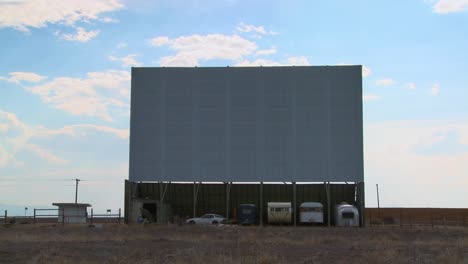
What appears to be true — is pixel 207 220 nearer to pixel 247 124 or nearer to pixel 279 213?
pixel 279 213

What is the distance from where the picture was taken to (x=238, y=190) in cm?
6994

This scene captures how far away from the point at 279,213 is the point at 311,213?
3206 mm

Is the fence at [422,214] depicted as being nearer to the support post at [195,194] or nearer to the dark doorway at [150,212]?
the support post at [195,194]

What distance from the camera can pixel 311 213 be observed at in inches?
2467

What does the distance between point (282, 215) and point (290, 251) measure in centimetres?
3655

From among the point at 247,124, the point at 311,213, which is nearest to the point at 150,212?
the point at 247,124

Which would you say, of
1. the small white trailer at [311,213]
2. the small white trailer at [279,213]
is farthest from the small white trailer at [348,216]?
the small white trailer at [279,213]

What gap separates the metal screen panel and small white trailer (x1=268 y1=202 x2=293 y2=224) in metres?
4.33

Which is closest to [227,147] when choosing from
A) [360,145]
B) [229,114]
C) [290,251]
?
[229,114]

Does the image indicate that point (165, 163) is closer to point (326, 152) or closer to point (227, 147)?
point (227, 147)

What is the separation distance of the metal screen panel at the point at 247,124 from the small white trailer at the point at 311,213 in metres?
4.41

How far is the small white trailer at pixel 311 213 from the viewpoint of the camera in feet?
205

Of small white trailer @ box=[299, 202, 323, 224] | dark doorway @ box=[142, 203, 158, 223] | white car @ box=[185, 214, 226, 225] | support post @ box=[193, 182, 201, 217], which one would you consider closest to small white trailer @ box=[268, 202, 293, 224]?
small white trailer @ box=[299, 202, 323, 224]

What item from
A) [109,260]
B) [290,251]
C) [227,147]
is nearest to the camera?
[109,260]
